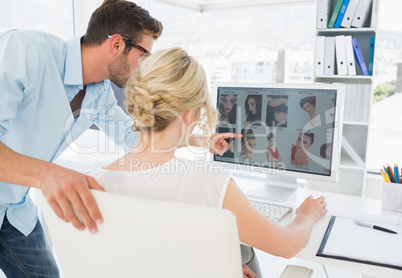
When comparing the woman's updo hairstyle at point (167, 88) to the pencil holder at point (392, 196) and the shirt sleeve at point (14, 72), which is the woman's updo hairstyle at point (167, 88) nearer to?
the shirt sleeve at point (14, 72)

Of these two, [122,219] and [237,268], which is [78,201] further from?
[237,268]

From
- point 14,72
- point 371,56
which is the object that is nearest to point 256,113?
point 14,72

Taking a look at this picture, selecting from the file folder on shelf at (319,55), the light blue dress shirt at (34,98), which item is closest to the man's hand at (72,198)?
the light blue dress shirt at (34,98)

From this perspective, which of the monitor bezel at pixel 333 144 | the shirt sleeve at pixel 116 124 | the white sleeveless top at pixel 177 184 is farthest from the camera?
the shirt sleeve at pixel 116 124

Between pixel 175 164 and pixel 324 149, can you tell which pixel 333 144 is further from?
pixel 175 164

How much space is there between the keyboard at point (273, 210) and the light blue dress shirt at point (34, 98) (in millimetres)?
832

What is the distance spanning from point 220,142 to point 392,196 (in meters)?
0.73

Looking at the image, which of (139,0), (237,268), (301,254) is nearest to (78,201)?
(237,268)

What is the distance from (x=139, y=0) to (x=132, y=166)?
8.86 ft

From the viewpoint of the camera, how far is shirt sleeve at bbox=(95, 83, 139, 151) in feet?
5.75

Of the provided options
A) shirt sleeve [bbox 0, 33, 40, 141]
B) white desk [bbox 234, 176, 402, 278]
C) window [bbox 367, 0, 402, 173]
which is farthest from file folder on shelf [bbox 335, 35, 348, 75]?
shirt sleeve [bbox 0, 33, 40, 141]

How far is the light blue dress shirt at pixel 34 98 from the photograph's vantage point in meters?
1.19

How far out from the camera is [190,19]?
176 inches

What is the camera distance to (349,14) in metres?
2.96
